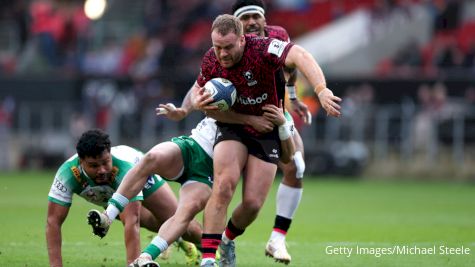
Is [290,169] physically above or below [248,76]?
below

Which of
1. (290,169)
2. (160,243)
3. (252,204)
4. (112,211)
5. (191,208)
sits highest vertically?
(290,169)

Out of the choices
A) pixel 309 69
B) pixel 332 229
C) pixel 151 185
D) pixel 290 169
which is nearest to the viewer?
pixel 309 69

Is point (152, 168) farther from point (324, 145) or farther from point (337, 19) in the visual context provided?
point (337, 19)

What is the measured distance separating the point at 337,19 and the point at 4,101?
9.04 meters

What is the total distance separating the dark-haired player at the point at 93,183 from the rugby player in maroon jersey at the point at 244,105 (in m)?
0.64

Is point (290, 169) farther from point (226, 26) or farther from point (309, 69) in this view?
point (226, 26)

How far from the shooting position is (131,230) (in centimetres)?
846

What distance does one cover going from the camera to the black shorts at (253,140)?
28.6 ft

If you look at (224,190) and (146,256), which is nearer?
(146,256)

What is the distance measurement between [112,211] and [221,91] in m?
1.30

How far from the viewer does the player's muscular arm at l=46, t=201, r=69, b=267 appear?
8.45 metres

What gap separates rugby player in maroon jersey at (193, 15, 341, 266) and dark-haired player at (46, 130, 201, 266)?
0.64 meters

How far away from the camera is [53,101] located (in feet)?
88.4

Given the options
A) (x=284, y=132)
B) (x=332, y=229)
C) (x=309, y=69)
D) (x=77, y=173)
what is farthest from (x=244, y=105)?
(x=332, y=229)
